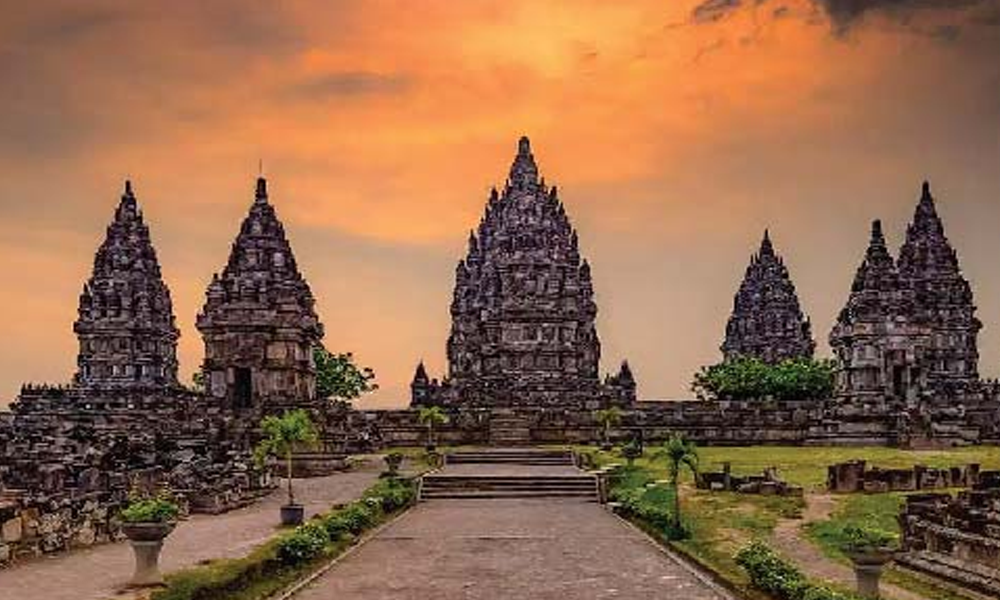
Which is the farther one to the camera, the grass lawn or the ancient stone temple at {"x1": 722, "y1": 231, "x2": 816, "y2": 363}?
the ancient stone temple at {"x1": 722, "y1": 231, "x2": 816, "y2": 363}

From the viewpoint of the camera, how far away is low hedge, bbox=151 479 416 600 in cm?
1944

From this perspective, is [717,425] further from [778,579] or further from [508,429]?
[778,579]

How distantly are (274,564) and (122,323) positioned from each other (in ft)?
222

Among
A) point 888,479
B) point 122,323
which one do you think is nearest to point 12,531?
point 888,479

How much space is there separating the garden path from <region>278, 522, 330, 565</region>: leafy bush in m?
10.0

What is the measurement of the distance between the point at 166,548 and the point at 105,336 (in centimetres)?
6519

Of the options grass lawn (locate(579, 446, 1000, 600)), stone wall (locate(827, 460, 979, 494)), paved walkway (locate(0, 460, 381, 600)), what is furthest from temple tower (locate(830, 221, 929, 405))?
paved walkway (locate(0, 460, 381, 600))

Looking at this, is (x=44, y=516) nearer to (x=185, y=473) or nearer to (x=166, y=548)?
(x=166, y=548)

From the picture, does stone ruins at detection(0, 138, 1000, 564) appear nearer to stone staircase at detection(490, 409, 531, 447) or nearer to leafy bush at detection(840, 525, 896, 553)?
stone staircase at detection(490, 409, 531, 447)

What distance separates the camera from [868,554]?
1809cm

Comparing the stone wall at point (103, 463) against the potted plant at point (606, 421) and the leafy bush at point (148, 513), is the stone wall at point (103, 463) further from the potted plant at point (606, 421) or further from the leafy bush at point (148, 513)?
the potted plant at point (606, 421)

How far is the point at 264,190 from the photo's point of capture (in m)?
70.6

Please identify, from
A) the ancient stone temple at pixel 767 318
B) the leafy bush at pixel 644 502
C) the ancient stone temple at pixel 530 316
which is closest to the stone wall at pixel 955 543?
the leafy bush at pixel 644 502

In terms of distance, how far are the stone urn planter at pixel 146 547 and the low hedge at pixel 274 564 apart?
Answer: 34 cm
